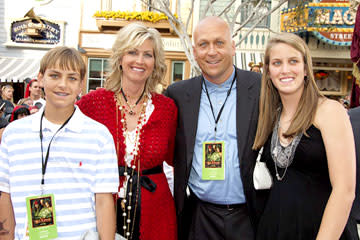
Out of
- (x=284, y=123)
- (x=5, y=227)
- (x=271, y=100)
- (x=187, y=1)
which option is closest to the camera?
(x=5, y=227)

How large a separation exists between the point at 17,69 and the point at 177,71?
588cm

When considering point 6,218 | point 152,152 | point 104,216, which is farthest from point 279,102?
point 6,218

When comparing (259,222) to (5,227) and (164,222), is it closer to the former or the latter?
(164,222)

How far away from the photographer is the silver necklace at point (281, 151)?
1808 mm

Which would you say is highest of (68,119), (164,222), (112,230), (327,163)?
(68,119)

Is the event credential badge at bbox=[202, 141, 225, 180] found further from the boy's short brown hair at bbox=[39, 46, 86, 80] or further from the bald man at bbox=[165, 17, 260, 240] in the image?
the boy's short brown hair at bbox=[39, 46, 86, 80]

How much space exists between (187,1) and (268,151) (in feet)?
36.9

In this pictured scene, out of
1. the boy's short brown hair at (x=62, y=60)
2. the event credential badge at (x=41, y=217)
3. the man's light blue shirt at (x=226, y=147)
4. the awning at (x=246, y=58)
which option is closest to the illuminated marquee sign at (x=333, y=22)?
the awning at (x=246, y=58)

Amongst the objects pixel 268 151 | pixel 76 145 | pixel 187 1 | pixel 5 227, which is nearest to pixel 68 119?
pixel 76 145

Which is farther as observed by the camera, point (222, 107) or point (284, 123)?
point (222, 107)

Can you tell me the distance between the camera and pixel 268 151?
6.50 feet

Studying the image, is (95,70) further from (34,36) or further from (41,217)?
(41,217)

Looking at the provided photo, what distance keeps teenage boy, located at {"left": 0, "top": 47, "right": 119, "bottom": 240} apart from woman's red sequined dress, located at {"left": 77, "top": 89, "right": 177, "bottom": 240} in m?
0.39

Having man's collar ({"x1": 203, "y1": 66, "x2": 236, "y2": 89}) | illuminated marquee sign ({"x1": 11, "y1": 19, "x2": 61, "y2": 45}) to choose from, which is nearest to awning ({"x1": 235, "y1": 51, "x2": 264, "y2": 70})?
illuminated marquee sign ({"x1": 11, "y1": 19, "x2": 61, "y2": 45})
